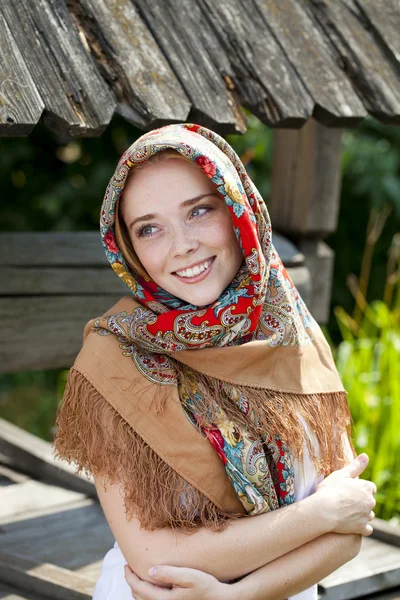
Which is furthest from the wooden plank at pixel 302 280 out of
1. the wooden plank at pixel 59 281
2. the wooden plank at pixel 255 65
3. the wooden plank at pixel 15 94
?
the wooden plank at pixel 15 94

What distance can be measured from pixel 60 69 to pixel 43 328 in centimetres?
131

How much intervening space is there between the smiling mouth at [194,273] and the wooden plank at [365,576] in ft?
4.00

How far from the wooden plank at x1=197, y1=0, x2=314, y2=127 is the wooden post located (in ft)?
3.01

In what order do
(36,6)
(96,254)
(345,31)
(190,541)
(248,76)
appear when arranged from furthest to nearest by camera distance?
(96,254), (345,31), (248,76), (36,6), (190,541)

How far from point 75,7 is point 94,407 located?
1127 mm

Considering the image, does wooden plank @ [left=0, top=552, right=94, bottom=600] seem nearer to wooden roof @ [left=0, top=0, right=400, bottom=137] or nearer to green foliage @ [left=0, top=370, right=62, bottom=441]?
wooden roof @ [left=0, top=0, right=400, bottom=137]

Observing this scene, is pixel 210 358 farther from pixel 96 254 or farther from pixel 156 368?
pixel 96 254

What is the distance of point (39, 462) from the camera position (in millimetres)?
3428

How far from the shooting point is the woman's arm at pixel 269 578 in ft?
5.84

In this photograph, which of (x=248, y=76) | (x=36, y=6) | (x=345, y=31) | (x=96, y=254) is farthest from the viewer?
(x=96, y=254)

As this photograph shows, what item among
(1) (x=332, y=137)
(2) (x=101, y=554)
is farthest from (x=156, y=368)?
(1) (x=332, y=137)

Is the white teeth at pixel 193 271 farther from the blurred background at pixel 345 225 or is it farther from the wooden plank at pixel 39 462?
the blurred background at pixel 345 225

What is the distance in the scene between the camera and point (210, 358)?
1879 millimetres

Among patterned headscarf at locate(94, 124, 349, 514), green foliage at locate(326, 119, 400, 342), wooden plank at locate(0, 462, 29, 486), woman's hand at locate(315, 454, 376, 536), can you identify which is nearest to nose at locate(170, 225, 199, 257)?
patterned headscarf at locate(94, 124, 349, 514)
